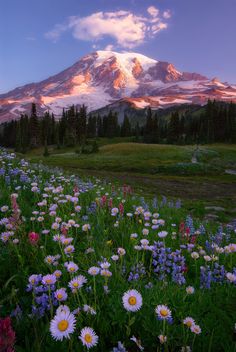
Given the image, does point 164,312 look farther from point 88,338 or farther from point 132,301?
point 88,338

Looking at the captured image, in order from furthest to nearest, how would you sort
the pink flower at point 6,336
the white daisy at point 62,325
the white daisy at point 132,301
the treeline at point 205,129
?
the treeline at point 205,129 < the white daisy at point 132,301 < the white daisy at point 62,325 < the pink flower at point 6,336

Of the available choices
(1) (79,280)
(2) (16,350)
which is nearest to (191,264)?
(1) (79,280)

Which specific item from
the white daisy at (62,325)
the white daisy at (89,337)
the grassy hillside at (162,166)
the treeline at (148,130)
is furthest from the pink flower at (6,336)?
the treeline at (148,130)

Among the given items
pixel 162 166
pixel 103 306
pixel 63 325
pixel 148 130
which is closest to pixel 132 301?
pixel 63 325

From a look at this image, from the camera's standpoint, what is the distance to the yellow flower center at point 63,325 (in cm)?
186

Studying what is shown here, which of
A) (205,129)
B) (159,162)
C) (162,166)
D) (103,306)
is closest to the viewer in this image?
(103,306)

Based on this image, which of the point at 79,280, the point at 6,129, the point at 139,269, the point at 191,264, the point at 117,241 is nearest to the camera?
the point at 79,280

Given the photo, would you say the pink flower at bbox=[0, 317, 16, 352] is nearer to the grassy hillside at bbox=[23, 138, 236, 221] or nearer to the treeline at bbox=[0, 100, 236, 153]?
the grassy hillside at bbox=[23, 138, 236, 221]

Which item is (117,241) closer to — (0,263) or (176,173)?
(0,263)

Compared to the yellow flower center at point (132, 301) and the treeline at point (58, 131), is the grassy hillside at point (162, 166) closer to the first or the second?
the yellow flower center at point (132, 301)

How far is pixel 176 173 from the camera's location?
43.8m

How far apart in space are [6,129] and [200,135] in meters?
97.0

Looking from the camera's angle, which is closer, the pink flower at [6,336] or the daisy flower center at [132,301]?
the pink flower at [6,336]

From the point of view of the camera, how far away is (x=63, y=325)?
1.88 m
